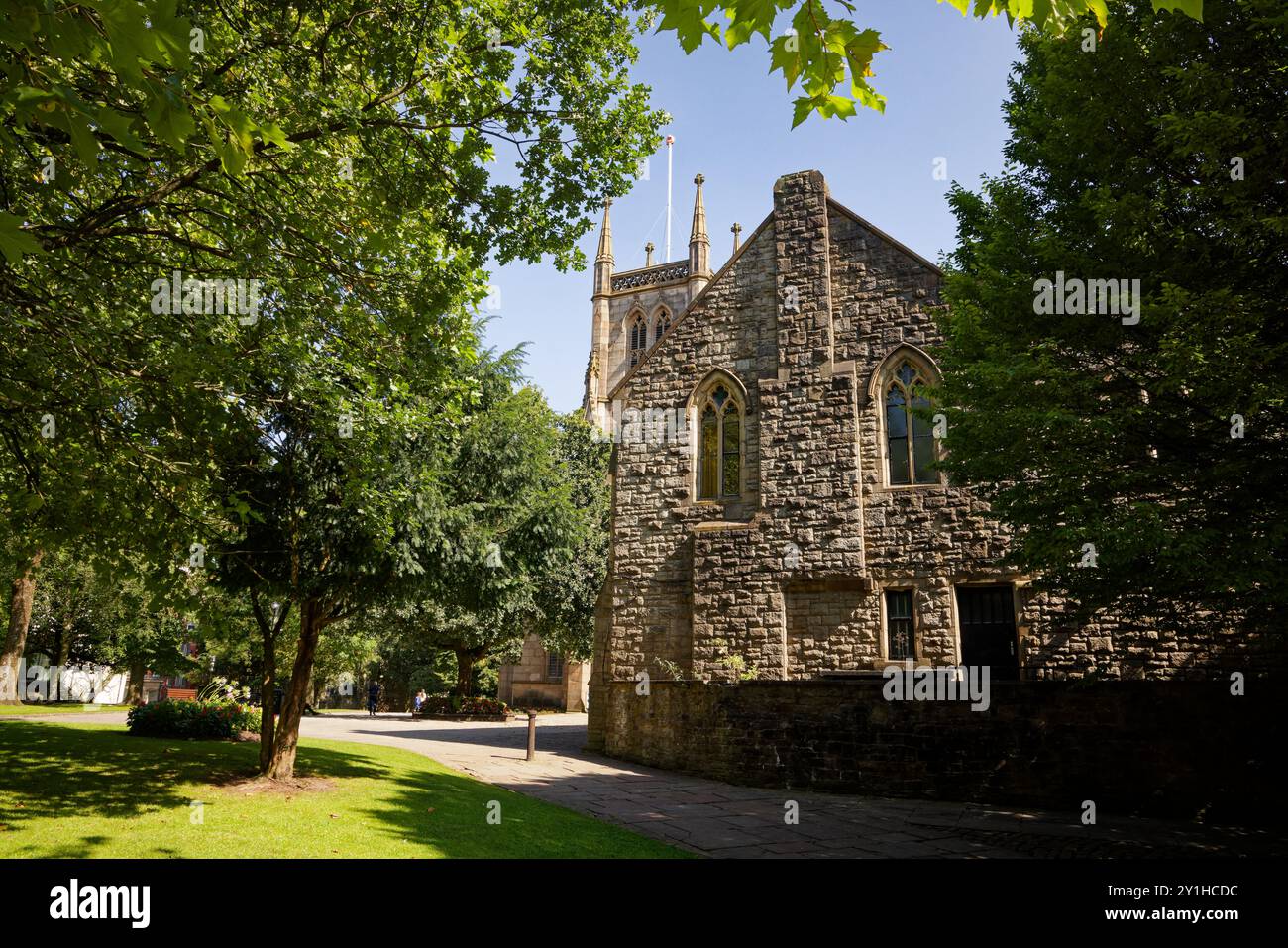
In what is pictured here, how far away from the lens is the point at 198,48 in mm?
5992

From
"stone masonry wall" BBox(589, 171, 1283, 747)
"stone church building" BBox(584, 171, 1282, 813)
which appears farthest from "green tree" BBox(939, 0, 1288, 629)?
"stone masonry wall" BBox(589, 171, 1283, 747)

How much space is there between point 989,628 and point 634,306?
2031 inches

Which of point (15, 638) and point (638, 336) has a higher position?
point (638, 336)

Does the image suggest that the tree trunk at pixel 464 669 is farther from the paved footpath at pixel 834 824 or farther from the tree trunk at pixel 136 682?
the paved footpath at pixel 834 824

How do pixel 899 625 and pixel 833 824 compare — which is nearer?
pixel 833 824

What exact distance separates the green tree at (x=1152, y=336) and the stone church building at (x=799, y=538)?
3.76 meters

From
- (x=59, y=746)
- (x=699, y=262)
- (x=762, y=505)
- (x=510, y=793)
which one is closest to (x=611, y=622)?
(x=762, y=505)

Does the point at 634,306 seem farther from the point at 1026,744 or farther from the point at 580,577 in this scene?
the point at 1026,744

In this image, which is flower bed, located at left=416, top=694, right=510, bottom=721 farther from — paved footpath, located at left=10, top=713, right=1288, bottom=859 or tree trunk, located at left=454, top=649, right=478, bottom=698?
paved footpath, located at left=10, top=713, right=1288, bottom=859

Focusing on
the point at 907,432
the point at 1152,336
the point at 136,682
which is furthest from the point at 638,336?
the point at 1152,336

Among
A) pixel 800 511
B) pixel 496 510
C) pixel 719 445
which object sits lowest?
pixel 496 510

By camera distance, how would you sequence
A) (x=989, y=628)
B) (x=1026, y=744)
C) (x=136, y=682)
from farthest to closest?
(x=136, y=682) < (x=989, y=628) < (x=1026, y=744)

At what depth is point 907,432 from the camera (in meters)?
17.4
